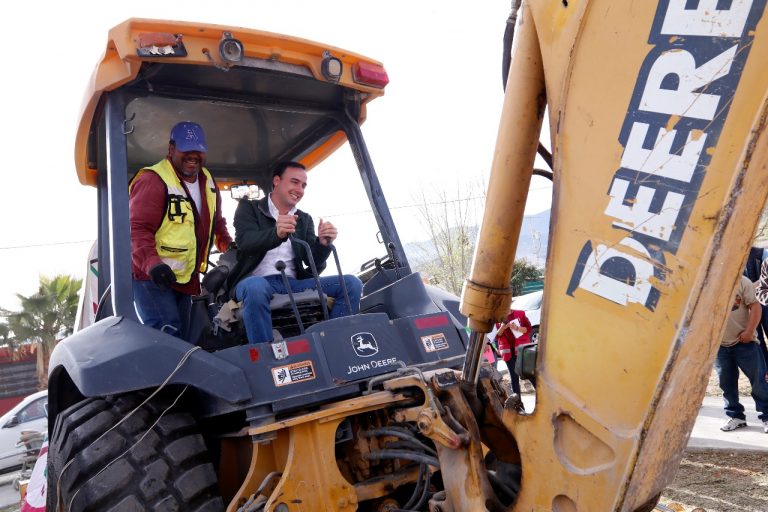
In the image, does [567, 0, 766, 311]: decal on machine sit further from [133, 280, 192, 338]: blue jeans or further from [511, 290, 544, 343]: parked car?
[511, 290, 544, 343]: parked car

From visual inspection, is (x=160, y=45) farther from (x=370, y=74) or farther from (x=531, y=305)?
(x=531, y=305)

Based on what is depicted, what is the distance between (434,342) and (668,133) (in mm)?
1984

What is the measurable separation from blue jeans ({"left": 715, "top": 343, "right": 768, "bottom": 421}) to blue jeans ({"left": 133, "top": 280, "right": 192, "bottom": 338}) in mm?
5172

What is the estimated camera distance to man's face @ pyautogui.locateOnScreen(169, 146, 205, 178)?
3.73 m

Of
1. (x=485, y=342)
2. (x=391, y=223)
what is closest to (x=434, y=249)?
(x=391, y=223)

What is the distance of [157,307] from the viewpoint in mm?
3463

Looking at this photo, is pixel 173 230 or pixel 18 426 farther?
pixel 18 426

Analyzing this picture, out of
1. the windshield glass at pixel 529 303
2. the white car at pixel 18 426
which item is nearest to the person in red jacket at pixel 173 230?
the windshield glass at pixel 529 303

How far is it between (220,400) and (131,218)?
43.5 inches

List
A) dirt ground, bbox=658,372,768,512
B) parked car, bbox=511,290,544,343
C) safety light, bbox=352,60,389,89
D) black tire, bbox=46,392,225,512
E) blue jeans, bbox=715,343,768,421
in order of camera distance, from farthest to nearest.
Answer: parked car, bbox=511,290,544,343
blue jeans, bbox=715,343,768,421
dirt ground, bbox=658,372,768,512
safety light, bbox=352,60,389,89
black tire, bbox=46,392,225,512

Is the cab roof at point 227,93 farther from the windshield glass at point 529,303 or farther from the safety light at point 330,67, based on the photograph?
the windshield glass at point 529,303

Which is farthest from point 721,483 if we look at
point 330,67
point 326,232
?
point 330,67

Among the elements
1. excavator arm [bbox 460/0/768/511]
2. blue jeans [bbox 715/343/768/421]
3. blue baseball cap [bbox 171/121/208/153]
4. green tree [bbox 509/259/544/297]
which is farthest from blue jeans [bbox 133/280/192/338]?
green tree [bbox 509/259/544/297]

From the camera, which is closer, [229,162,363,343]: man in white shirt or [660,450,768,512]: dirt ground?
[229,162,363,343]: man in white shirt
